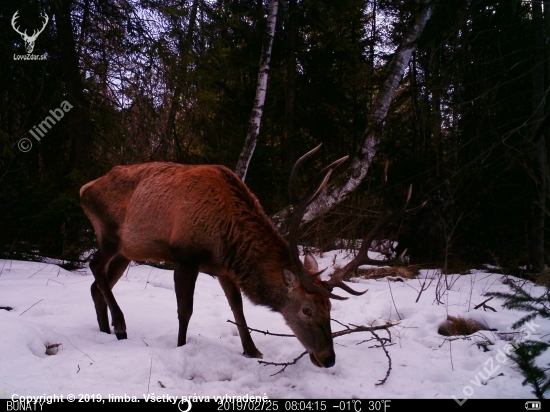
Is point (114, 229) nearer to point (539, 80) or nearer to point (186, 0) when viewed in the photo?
point (186, 0)

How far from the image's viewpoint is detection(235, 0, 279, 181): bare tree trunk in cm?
1009

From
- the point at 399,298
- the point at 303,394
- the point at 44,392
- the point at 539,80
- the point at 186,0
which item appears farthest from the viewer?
the point at 186,0

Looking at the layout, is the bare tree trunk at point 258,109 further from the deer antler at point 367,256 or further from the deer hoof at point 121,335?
the deer antler at point 367,256

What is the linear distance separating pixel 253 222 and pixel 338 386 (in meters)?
1.79

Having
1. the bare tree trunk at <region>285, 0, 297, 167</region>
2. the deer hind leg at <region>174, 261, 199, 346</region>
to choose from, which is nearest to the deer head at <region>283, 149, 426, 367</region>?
the deer hind leg at <region>174, 261, 199, 346</region>

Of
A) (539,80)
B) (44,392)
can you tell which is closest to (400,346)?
(44,392)

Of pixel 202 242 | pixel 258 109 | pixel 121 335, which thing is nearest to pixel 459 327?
pixel 202 242

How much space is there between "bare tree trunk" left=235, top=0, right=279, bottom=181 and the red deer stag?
4966 millimetres

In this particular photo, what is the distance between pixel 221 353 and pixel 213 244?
105cm

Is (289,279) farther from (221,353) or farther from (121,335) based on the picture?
(121,335)

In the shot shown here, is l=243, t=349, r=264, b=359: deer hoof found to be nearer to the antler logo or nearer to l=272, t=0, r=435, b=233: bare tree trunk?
l=272, t=0, r=435, b=233: bare tree trunk

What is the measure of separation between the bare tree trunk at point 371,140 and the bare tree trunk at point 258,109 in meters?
1.55

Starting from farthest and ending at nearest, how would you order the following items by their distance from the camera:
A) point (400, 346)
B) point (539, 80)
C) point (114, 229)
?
1. point (539, 80)
2. point (114, 229)
3. point (400, 346)

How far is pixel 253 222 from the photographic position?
4582 millimetres
